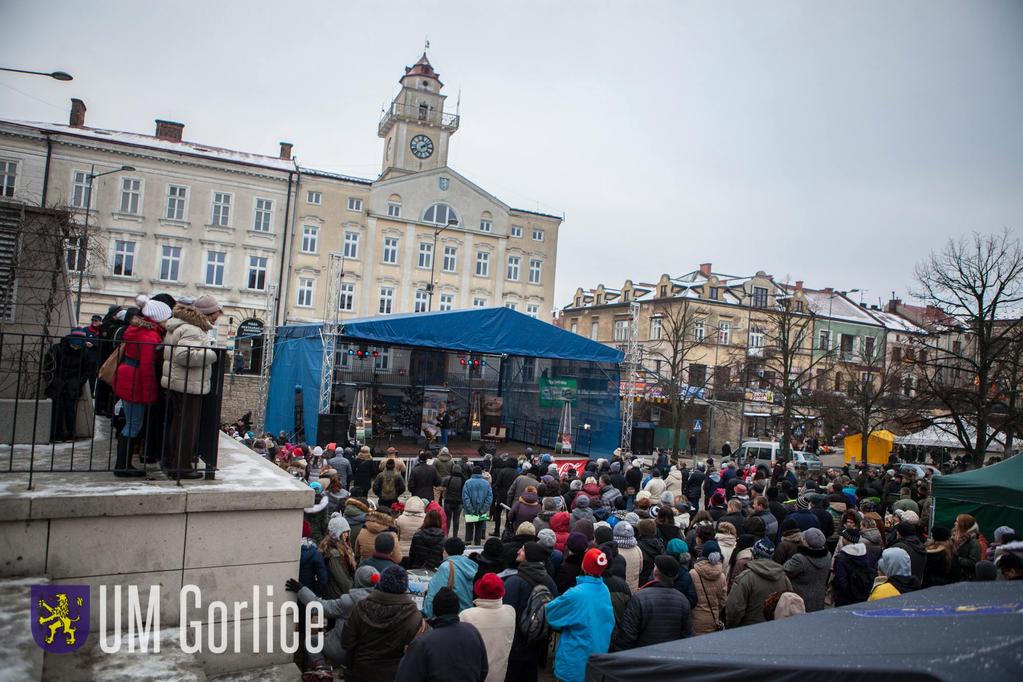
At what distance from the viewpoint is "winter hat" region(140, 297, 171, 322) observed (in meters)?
4.98

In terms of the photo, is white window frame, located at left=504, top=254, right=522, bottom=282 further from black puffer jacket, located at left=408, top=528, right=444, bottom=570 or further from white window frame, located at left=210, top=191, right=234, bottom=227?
black puffer jacket, located at left=408, top=528, right=444, bottom=570

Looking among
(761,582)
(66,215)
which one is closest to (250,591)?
(761,582)

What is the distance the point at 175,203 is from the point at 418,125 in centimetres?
1502

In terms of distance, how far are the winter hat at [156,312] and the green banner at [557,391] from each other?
1993 cm

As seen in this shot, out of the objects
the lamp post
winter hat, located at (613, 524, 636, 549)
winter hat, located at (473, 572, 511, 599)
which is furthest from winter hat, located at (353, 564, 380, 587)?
the lamp post

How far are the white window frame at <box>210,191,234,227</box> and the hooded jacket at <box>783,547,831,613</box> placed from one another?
A: 35.0m

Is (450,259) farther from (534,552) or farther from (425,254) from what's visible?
(534,552)

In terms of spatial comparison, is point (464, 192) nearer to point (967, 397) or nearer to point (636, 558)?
point (967, 397)

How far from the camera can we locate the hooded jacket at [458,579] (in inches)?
210

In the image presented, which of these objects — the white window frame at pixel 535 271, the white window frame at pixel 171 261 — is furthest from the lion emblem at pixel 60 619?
the white window frame at pixel 535 271

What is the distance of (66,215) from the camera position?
7.87 m

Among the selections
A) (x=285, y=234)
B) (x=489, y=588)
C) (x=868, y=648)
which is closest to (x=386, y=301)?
(x=285, y=234)

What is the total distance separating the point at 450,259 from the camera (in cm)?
4012

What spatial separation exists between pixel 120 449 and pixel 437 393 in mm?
22259
